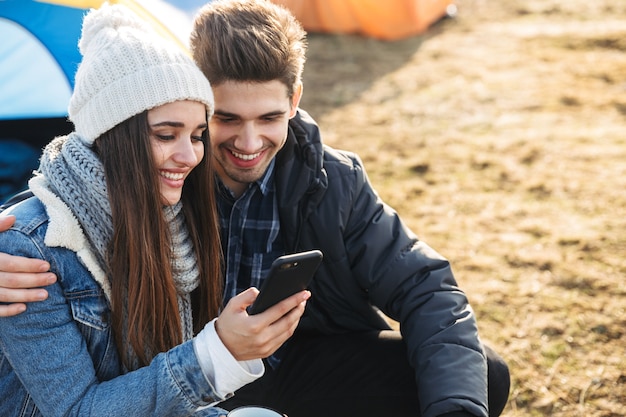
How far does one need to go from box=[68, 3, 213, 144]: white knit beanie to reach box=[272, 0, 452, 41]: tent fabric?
13.9 ft

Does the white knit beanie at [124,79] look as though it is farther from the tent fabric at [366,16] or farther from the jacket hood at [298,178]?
the tent fabric at [366,16]

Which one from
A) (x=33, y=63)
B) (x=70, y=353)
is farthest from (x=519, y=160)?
(x=70, y=353)

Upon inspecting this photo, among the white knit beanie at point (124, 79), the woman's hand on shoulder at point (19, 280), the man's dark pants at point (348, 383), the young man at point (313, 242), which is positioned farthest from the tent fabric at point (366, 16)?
the woman's hand on shoulder at point (19, 280)

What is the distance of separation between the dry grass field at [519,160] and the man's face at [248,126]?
105cm

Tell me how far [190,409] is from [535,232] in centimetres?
208

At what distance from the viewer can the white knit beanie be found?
1.43 metres

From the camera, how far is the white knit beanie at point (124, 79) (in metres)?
1.43

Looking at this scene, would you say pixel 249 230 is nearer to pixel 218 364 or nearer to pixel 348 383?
pixel 348 383

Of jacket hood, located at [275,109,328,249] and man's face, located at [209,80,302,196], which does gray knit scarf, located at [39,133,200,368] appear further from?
jacket hood, located at [275,109,328,249]

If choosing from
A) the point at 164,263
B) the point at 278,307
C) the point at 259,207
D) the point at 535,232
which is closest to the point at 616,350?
the point at 535,232

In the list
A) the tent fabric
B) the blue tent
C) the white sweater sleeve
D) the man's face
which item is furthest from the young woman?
the tent fabric

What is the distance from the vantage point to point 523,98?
4.53m

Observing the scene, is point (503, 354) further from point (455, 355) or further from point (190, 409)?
point (190, 409)

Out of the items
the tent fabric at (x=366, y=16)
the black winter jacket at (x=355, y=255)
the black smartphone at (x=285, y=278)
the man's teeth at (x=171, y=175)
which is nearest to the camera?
the black smartphone at (x=285, y=278)
